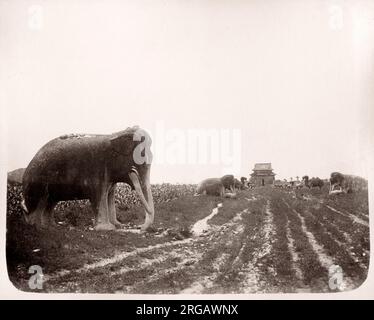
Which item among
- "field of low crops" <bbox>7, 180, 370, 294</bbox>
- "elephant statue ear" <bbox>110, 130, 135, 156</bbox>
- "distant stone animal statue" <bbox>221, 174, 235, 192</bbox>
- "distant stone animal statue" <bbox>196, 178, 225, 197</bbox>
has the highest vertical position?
"elephant statue ear" <bbox>110, 130, 135, 156</bbox>

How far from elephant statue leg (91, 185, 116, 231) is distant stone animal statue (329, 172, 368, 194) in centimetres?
165

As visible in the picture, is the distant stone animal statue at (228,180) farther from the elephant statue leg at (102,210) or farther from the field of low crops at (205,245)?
the elephant statue leg at (102,210)

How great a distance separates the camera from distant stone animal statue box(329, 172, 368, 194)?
3.65 meters

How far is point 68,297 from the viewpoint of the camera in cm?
357

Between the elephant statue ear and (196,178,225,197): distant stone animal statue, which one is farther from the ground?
the elephant statue ear

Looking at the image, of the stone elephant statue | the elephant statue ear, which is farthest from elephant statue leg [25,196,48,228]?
the elephant statue ear

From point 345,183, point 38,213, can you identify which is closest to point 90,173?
point 38,213

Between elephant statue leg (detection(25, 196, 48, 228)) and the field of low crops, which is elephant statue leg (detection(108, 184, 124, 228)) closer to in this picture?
the field of low crops

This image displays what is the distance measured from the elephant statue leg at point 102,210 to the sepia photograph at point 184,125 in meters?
0.01

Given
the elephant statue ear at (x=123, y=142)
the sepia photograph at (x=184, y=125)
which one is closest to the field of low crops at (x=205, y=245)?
the sepia photograph at (x=184, y=125)

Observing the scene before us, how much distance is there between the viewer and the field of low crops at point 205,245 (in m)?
3.58

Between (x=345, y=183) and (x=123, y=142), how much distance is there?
5.45ft

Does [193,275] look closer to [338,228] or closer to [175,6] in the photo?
[338,228]

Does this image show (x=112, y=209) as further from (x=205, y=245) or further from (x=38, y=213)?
(x=205, y=245)
